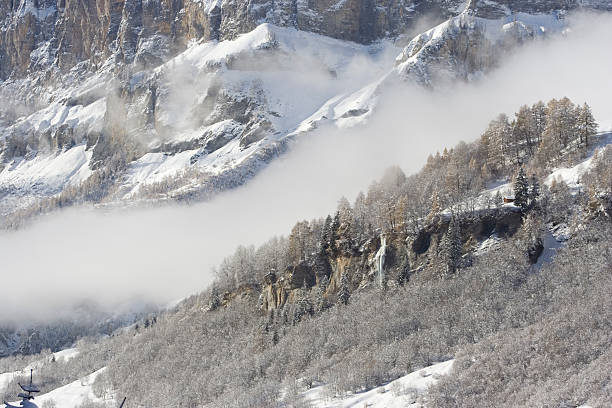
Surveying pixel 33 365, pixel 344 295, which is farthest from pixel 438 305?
pixel 33 365

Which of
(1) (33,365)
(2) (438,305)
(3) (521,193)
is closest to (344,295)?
(2) (438,305)

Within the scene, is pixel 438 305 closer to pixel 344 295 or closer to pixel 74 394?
pixel 344 295

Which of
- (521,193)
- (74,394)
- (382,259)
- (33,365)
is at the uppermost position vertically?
(521,193)

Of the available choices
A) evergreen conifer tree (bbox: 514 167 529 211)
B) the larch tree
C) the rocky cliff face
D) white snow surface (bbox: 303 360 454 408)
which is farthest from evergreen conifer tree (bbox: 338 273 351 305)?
the larch tree

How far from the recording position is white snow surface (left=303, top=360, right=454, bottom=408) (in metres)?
70.2

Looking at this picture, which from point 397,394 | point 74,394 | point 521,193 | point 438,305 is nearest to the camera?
point 397,394

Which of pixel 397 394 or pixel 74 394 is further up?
pixel 397 394

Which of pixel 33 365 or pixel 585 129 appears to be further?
pixel 33 365

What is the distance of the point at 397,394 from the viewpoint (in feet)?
236

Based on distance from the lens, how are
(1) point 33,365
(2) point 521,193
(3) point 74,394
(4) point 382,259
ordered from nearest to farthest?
(2) point 521,193 < (4) point 382,259 < (3) point 74,394 < (1) point 33,365

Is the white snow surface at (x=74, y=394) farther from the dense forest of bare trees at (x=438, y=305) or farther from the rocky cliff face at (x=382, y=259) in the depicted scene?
the rocky cliff face at (x=382, y=259)

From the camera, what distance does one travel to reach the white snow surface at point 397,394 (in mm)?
70250

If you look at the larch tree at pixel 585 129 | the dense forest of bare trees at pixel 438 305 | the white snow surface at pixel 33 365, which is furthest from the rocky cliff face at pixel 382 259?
the white snow surface at pixel 33 365

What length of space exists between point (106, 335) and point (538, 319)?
494ft
